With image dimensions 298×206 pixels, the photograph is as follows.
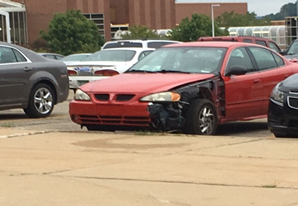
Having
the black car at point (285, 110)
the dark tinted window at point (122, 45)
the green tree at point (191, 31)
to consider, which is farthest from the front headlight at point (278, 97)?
the green tree at point (191, 31)

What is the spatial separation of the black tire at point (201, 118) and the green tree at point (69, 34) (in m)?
53.5

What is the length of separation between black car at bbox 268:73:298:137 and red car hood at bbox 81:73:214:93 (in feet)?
3.75

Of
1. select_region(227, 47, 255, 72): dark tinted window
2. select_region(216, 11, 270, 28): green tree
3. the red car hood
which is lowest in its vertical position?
the red car hood

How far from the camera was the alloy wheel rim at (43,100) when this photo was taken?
14898 mm

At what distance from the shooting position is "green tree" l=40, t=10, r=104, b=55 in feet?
214

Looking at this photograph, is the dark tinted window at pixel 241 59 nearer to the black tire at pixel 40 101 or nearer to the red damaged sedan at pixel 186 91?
the red damaged sedan at pixel 186 91

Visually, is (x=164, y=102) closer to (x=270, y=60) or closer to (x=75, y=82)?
(x=270, y=60)

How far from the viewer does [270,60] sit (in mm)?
13172

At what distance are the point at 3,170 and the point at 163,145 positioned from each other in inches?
95.7

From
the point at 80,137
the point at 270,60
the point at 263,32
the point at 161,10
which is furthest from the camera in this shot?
the point at 161,10

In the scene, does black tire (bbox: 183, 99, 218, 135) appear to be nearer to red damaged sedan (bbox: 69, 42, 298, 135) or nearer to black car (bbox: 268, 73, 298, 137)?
red damaged sedan (bbox: 69, 42, 298, 135)

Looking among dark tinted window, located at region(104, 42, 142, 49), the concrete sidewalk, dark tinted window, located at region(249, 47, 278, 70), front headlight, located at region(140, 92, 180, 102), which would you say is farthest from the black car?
dark tinted window, located at region(104, 42, 142, 49)

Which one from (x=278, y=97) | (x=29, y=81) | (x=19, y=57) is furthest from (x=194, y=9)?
(x=278, y=97)

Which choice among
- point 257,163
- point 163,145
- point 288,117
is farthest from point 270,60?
point 257,163
